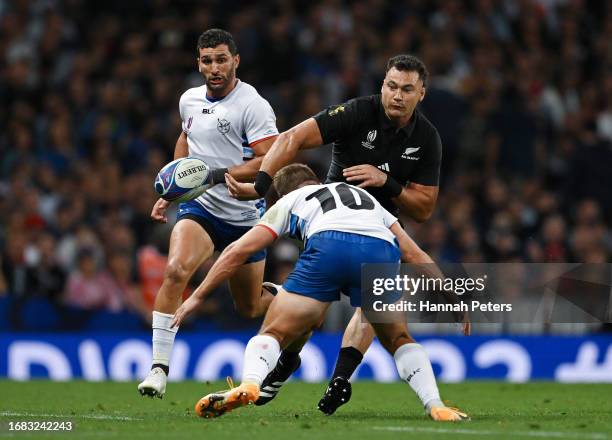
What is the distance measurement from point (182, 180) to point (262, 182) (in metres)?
0.72

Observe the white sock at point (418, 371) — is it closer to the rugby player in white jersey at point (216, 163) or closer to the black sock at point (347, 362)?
the black sock at point (347, 362)

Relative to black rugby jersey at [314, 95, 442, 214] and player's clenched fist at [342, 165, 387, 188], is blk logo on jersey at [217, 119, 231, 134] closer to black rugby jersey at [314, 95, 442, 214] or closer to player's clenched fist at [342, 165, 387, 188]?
black rugby jersey at [314, 95, 442, 214]

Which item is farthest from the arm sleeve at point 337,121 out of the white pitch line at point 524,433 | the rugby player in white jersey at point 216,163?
the white pitch line at point 524,433

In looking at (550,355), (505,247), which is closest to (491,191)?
(505,247)

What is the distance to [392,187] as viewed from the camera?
8.57 m

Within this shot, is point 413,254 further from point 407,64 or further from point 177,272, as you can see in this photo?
point 177,272

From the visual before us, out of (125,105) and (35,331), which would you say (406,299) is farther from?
(125,105)

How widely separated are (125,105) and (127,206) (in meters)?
1.64

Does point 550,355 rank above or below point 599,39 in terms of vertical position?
below

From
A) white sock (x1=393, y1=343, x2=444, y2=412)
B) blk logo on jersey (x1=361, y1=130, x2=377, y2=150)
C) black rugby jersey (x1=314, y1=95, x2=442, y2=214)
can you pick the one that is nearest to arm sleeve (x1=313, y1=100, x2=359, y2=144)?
black rugby jersey (x1=314, y1=95, x2=442, y2=214)

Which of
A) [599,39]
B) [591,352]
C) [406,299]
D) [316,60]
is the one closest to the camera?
[406,299]

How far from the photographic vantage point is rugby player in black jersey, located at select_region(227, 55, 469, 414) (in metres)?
8.45

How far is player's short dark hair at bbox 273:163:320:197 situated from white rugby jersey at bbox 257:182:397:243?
0.81 feet

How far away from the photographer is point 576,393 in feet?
37.2
